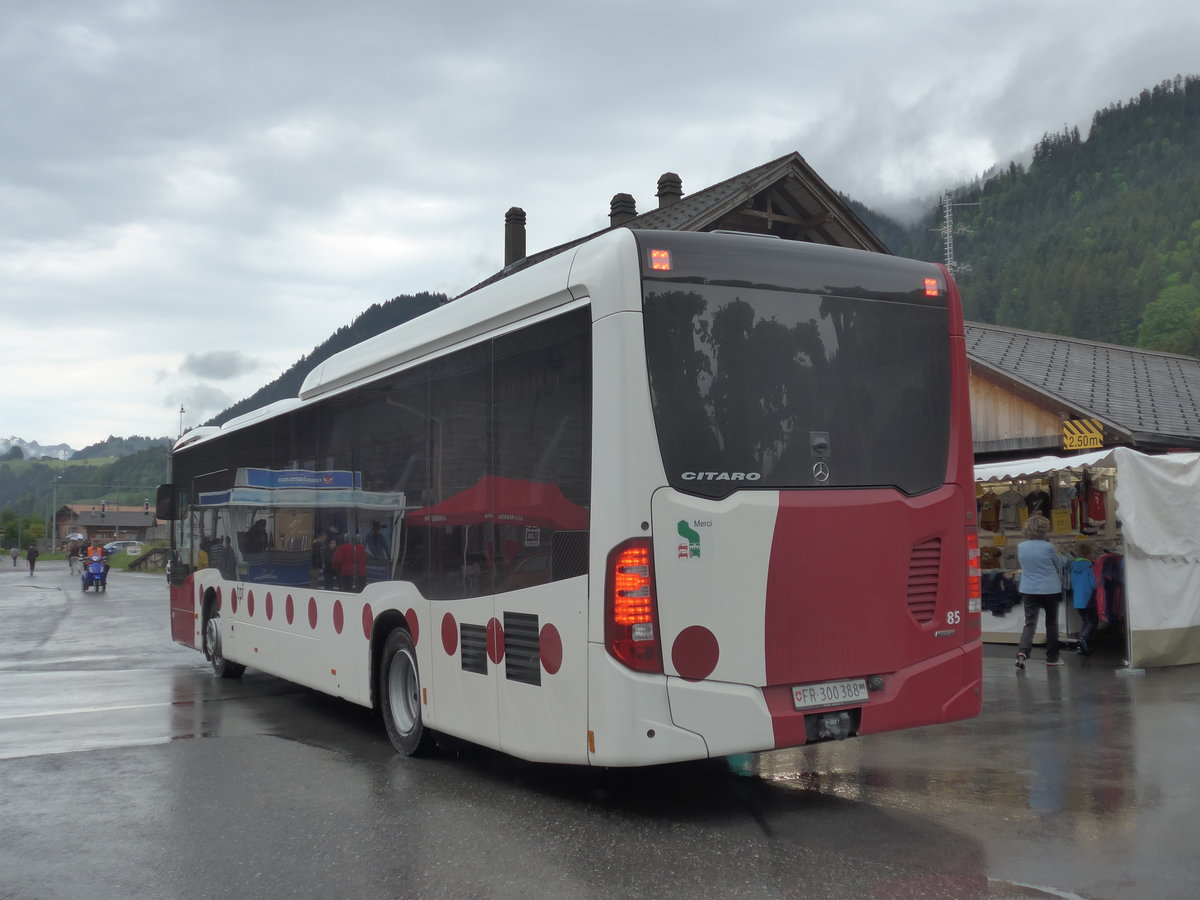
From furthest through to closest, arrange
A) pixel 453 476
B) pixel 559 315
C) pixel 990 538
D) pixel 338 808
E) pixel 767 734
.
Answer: pixel 990 538 < pixel 453 476 < pixel 338 808 < pixel 559 315 < pixel 767 734

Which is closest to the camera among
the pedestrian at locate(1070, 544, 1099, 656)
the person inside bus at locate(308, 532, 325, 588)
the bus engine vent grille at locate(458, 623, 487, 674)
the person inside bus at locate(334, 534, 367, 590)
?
the bus engine vent grille at locate(458, 623, 487, 674)

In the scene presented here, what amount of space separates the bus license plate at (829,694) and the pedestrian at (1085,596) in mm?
9881

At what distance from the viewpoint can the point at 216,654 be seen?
545 inches

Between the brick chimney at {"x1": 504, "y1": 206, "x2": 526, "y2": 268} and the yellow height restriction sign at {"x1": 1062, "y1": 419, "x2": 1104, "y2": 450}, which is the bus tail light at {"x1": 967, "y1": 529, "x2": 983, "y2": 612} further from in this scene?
the brick chimney at {"x1": 504, "y1": 206, "x2": 526, "y2": 268}

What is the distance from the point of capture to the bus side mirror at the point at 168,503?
15.3 m

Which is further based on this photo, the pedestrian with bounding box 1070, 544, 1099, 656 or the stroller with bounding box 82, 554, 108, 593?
the stroller with bounding box 82, 554, 108, 593

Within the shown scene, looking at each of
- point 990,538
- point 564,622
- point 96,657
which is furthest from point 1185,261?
point 564,622

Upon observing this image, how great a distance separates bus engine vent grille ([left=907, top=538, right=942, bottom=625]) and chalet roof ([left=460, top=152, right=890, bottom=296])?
14.7m

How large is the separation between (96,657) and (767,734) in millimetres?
14297

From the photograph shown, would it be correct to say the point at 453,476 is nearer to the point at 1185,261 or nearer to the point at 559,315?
the point at 559,315

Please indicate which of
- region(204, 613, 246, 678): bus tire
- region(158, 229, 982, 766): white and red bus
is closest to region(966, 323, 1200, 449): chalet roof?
region(158, 229, 982, 766): white and red bus

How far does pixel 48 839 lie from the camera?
6496 mm

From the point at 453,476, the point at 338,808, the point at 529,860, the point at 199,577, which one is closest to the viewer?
the point at 529,860

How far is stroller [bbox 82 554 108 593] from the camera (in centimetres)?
4034
